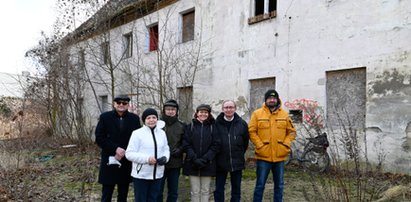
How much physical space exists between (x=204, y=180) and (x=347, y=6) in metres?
5.94

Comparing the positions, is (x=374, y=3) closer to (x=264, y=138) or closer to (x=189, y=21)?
(x=264, y=138)

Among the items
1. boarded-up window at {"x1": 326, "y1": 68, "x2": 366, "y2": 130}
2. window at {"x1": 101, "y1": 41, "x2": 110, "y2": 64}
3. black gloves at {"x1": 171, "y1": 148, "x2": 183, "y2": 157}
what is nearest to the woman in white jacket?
black gloves at {"x1": 171, "y1": 148, "x2": 183, "y2": 157}

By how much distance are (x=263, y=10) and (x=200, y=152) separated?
7147 mm

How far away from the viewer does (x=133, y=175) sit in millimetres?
4309

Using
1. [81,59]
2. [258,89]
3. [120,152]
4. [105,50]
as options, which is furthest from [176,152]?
[81,59]

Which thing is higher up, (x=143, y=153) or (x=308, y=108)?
(x=308, y=108)

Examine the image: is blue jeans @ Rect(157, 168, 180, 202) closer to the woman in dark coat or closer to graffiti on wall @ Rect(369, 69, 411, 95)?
the woman in dark coat

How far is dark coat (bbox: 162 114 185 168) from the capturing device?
15.2 ft

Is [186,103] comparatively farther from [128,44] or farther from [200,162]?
[200,162]

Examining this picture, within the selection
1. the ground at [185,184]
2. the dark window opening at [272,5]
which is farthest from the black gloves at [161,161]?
the dark window opening at [272,5]

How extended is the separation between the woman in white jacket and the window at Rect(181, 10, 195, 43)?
29.3 ft

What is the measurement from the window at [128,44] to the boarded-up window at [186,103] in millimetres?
4091

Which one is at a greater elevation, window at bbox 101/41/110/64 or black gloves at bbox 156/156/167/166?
window at bbox 101/41/110/64

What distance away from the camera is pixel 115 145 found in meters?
4.56
